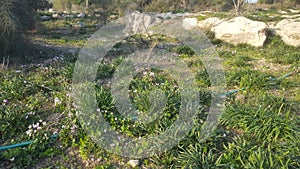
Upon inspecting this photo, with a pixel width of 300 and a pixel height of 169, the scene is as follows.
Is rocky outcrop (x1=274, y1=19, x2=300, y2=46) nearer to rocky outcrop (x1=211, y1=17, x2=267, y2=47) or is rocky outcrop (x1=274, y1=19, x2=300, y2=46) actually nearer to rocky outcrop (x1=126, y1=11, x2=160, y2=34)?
rocky outcrop (x1=211, y1=17, x2=267, y2=47)

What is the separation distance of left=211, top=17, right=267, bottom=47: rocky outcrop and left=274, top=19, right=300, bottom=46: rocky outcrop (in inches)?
27.7

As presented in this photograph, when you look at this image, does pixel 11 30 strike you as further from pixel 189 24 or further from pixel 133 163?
pixel 189 24

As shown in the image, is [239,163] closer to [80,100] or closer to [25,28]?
[80,100]

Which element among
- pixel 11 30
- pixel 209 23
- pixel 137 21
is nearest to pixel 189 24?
pixel 209 23

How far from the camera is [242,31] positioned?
32.0 feet

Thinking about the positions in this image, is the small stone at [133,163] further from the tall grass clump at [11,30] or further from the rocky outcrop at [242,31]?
the rocky outcrop at [242,31]

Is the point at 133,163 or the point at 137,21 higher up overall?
the point at 137,21

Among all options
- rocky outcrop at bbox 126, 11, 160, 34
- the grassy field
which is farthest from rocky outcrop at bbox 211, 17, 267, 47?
the grassy field

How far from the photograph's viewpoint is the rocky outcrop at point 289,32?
29.1ft

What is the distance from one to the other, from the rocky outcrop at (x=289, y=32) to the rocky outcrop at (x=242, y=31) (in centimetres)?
70

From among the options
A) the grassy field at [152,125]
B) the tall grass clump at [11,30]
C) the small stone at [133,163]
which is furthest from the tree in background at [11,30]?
the small stone at [133,163]

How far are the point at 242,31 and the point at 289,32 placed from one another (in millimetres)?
1689

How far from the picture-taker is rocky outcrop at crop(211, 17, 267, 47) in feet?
30.9

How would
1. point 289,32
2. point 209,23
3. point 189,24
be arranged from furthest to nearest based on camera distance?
1. point 189,24
2. point 209,23
3. point 289,32
